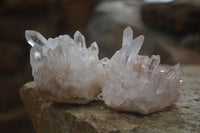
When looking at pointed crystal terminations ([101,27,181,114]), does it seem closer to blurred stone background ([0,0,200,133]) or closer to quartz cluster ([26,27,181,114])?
quartz cluster ([26,27,181,114])

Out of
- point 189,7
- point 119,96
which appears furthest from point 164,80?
point 189,7

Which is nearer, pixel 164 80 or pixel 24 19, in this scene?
pixel 164 80

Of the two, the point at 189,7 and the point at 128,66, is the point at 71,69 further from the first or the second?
the point at 189,7

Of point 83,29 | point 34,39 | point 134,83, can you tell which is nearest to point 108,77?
point 134,83

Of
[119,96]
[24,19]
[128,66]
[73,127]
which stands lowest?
[73,127]

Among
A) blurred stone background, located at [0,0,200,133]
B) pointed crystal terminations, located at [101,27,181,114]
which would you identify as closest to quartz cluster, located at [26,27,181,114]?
pointed crystal terminations, located at [101,27,181,114]

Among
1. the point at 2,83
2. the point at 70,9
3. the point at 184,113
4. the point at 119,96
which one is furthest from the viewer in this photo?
the point at 70,9

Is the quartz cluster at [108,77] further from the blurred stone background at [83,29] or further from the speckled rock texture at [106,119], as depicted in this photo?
the blurred stone background at [83,29]
